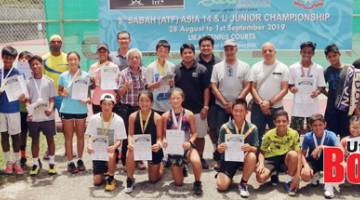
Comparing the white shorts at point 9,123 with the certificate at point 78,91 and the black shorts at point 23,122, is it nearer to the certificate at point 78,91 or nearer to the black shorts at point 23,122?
the black shorts at point 23,122

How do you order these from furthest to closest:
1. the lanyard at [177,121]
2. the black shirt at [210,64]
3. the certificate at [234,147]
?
the black shirt at [210,64], the lanyard at [177,121], the certificate at [234,147]

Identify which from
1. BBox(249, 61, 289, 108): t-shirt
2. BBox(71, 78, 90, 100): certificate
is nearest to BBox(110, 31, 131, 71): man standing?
BBox(71, 78, 90, 100): certificate

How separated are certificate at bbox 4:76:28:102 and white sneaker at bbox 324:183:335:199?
411 cm

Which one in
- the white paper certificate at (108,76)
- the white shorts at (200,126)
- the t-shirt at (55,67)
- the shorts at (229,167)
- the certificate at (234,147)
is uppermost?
the t-shirt at (55,67)

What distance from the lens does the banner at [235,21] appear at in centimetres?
873

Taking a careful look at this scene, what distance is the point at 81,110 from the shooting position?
637 centimetres

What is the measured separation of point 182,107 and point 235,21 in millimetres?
3260

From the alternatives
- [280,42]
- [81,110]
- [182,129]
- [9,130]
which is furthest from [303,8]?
[9,130]

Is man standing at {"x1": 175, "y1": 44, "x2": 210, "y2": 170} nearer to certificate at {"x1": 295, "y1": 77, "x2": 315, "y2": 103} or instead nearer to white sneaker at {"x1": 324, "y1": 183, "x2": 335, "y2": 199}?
certificate at {"x1": 295, "y1": 77, "x2": 315, "y2": 103}

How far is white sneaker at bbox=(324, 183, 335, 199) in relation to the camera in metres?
5.41

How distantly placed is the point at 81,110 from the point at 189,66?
1.64m

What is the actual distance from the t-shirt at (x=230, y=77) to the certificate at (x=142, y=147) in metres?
1.31

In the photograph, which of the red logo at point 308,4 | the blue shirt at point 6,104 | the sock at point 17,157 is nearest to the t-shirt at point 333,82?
the red logo at point 308,4

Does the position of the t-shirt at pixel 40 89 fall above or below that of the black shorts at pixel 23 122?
above
